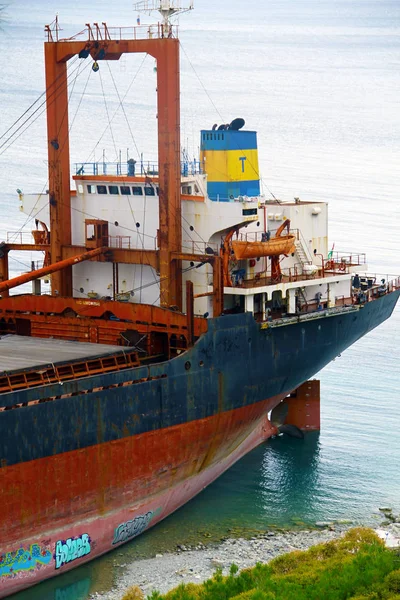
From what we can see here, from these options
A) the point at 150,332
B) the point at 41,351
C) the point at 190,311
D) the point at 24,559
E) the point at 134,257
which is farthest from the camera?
the point at 134,257

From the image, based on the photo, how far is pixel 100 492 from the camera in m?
21.4

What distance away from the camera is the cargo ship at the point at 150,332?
2055cm

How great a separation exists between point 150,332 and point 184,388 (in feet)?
5.76

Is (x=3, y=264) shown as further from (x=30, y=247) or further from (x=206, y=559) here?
(x=206, y=559)

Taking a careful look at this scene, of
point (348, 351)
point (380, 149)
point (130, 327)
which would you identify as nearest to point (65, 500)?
point (130, 327)

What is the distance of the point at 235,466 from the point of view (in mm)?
26547

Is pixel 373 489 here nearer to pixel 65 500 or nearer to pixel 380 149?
pixel 65 500

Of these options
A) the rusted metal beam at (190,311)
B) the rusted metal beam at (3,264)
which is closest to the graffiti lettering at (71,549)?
the rusted metal beam at (190,311)

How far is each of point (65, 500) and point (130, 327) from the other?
4621 mm

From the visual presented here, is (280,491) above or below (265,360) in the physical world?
below

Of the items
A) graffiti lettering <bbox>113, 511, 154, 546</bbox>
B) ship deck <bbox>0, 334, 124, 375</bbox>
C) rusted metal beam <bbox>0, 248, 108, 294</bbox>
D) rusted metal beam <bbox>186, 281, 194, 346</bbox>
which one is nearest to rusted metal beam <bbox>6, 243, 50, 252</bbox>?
rusted metal beam <bbox>0, 248, 108, 294</bbox>

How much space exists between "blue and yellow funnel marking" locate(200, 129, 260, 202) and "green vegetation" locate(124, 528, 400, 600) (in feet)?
34.1

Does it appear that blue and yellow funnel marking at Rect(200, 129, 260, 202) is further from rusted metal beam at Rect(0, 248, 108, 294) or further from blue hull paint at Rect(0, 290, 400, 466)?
blue hull paint at Rect(0, 290, 400, 466)

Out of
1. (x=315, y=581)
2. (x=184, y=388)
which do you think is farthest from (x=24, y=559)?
(x=315, y=581)
